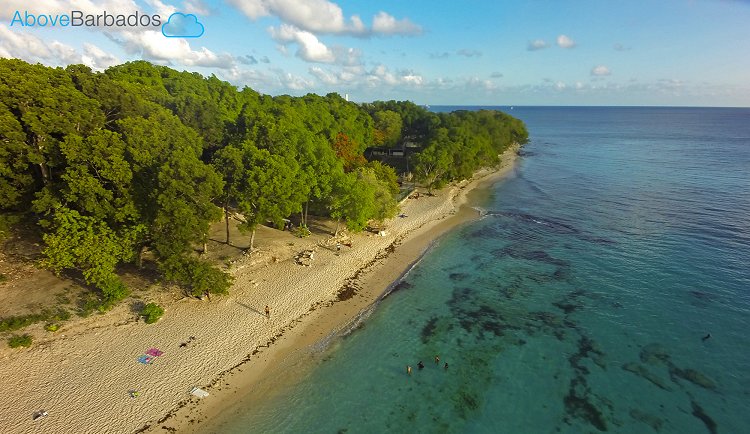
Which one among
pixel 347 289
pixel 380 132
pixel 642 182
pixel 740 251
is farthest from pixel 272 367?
pixel 642 182

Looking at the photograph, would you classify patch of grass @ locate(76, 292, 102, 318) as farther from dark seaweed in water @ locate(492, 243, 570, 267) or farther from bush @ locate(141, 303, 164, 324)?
dark seaweed in water @ locate(492, 243, 570, 267)

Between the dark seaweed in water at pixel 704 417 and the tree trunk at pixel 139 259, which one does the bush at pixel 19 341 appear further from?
the dark seaweed in water at pixel 704 417

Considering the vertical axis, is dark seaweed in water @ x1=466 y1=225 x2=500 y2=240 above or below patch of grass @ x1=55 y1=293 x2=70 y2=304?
below

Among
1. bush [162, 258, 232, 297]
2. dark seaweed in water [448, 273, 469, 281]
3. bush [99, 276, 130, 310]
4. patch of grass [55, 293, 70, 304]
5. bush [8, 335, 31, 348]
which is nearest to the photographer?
bush [8, 335, 31, 348]

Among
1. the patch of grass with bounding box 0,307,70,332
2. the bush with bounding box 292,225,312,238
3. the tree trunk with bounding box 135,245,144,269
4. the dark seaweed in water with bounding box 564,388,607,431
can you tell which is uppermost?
the tree trunk with bounding box 135,245,144,269

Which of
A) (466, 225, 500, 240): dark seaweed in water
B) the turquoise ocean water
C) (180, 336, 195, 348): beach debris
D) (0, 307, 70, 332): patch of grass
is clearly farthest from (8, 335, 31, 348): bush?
(466, 225, 500, 240): dark seaweed in water

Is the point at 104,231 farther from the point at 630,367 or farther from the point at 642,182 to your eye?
the point at 642,182
